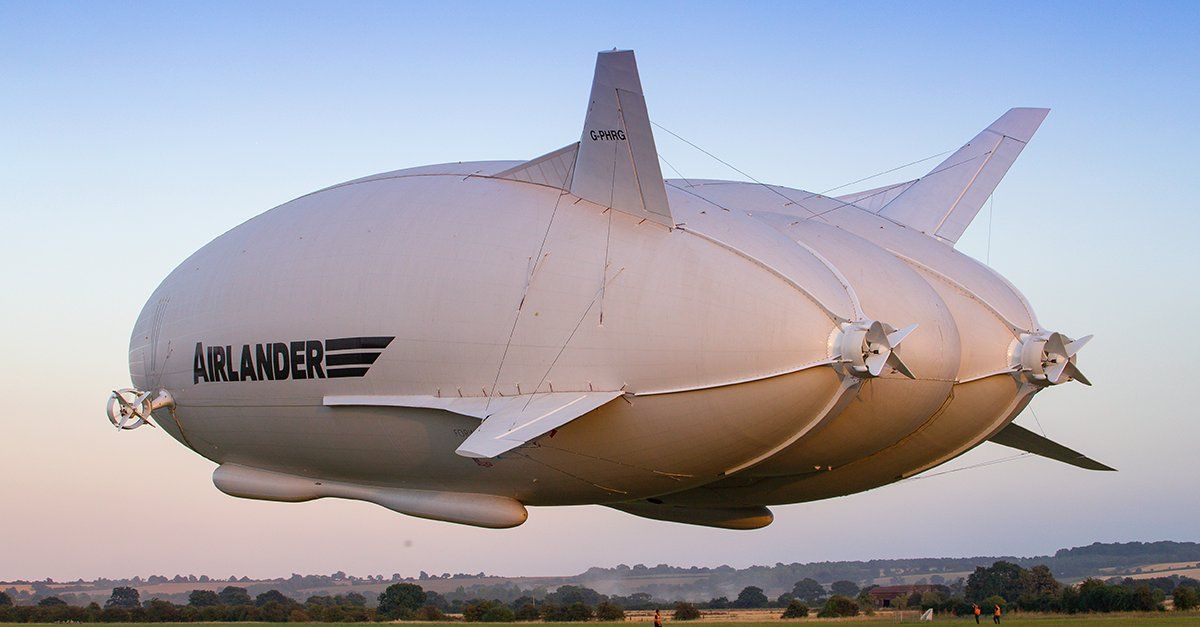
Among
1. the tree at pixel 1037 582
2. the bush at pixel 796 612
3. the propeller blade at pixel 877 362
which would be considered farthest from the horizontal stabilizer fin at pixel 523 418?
the tree at pixel 1037 582

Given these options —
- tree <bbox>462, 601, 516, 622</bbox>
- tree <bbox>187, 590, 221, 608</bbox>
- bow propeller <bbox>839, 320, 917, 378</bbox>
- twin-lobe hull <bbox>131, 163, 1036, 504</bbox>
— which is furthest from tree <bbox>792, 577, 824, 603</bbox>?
bow propeller <bbox>839, 320, 917, 378</bbox>

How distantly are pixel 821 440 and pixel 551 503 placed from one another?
568cm

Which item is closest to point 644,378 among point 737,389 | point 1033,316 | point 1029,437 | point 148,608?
point 737,389

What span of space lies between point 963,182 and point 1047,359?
801cm

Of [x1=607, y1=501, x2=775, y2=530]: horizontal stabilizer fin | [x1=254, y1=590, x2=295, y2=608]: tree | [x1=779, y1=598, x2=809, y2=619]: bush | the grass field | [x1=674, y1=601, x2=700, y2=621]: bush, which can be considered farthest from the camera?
[x1=254, y1=590, x2=295, y2=608]: tree

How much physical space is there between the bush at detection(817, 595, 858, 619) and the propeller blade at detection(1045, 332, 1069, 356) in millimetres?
25139

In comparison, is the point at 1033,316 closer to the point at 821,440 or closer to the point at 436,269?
the point at 821,440

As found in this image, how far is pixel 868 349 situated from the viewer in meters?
21.1

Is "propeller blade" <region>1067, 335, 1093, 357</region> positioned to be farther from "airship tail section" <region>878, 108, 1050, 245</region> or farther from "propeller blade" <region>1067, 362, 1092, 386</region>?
"airship tail section" <region>878, 108, 1050, 245</region>

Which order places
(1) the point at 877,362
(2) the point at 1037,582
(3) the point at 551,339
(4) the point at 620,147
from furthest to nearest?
1. (2) the point at 1037,582
2. (4) the point at 620,147
3. (3) the point at 551,339
4. (1) the point at 877,362

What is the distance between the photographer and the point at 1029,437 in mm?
30594

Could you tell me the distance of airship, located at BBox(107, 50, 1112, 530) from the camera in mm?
21797

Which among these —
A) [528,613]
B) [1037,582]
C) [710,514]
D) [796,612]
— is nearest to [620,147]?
[710,514]

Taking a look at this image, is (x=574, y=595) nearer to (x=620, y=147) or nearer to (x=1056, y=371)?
(x=1056, y=371)
